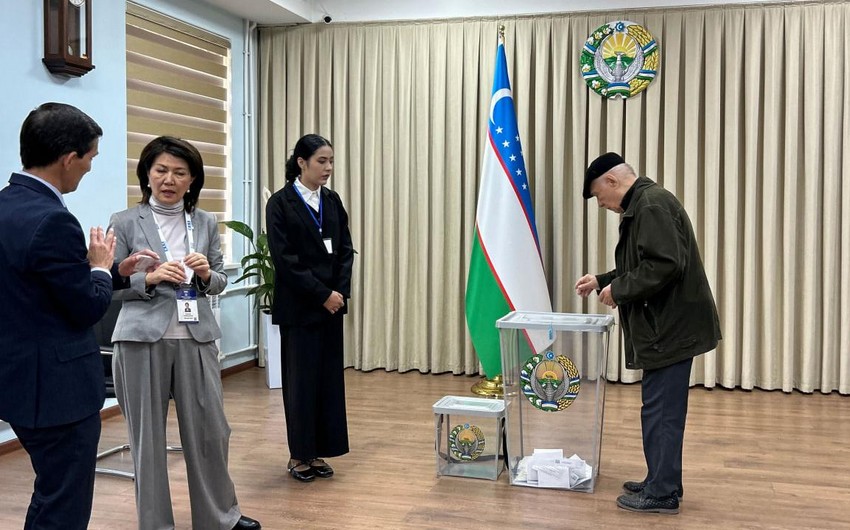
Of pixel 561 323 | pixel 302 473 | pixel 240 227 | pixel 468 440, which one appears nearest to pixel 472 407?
pixel 468 440

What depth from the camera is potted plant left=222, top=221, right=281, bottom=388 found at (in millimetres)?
5676

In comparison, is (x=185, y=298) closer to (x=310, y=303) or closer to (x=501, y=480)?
(x=310, y=303)

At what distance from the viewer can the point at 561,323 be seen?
3574 mm

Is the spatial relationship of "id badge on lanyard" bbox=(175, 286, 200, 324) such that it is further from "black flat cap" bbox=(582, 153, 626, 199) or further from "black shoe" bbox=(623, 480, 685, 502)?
"black shoe" bbox=(623, 480, 685, 502)

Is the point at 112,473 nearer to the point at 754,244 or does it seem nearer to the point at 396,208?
the point at 396,208

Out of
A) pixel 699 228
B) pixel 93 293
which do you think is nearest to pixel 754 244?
pixel 699 228

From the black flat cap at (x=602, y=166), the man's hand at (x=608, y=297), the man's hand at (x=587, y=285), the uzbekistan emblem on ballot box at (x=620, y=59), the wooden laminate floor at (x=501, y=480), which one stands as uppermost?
the uzbekistan emblem on ballot box at (x=620, y=59)

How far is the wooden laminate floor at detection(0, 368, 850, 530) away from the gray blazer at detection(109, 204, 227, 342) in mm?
864

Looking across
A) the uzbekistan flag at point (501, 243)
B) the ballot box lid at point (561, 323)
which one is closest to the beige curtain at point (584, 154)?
the uzbekistan flag at point (501, 243)

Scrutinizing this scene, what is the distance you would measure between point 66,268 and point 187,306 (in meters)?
0.82

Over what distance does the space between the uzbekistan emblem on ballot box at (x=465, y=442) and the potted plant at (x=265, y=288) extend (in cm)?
217

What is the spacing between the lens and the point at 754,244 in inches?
215

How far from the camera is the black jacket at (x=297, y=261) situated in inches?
141

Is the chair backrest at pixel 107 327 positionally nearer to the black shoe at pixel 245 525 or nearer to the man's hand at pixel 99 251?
the black shoe at pixel 245 525
